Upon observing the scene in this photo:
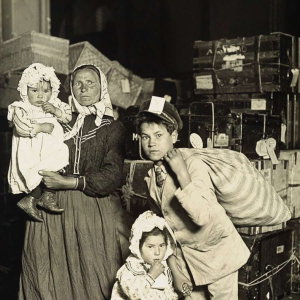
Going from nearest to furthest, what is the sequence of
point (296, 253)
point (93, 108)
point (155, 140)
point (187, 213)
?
1. point (187, 213)
2. point (155, 140)
3. point (93, 108)
4. point (296, 253)

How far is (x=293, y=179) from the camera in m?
4.68

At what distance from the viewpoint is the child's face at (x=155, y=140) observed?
281 centimetres

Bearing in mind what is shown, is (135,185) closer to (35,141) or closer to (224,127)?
(224,127)

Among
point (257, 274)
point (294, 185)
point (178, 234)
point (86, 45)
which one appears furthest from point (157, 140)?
point (86, 45)

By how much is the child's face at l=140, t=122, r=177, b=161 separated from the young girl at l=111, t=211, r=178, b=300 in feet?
1.23

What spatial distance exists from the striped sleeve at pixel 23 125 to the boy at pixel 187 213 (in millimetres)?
653

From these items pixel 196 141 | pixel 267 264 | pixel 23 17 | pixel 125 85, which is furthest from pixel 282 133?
pixel 23 17

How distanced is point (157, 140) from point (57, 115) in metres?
0.71

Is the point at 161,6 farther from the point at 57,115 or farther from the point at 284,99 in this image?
the point at 57,115

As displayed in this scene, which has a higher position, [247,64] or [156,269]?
[247,64]

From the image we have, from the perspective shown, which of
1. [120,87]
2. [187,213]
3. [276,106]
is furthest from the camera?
[120,87]

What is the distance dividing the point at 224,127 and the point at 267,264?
3.96 ft

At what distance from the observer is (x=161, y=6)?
299 inches

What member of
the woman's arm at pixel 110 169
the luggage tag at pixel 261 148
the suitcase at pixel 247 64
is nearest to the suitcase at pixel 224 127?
the luggage tag at pixel 261 148
